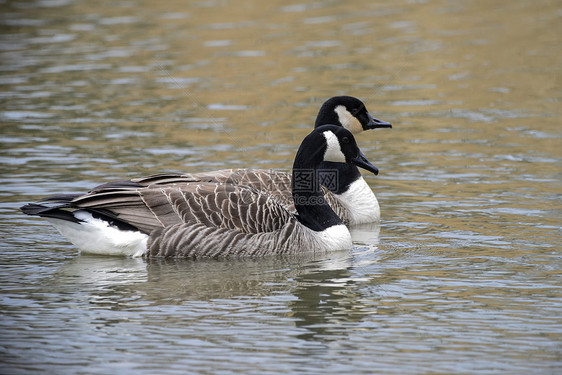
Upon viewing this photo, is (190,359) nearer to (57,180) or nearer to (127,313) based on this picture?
(127,313)

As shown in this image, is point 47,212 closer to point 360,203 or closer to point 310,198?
point 310,198

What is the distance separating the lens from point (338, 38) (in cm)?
2648

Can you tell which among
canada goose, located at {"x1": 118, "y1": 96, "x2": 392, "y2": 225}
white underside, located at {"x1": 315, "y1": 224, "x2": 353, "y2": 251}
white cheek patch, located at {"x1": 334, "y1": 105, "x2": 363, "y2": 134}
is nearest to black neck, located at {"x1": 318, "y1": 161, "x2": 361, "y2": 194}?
canada goose, located at {"x1": 118, "y1": 96, "x2": 392, "y2": 225}

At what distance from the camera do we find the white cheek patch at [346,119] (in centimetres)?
1357

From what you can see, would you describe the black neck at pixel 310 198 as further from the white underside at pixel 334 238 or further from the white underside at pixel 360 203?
the white underside at pixel 360 203

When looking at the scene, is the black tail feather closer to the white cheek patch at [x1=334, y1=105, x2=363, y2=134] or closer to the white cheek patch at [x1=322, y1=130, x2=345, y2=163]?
the white cheek patch at [x1=322, y1=130, x2=345, y2=163]

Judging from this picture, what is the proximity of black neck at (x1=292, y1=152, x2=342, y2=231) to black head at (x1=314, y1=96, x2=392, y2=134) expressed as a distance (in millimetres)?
2330

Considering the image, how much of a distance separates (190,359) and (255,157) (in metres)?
8.46

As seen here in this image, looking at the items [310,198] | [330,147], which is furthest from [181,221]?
[330,147]

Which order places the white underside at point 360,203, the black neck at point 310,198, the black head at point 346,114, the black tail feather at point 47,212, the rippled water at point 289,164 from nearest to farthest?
the rippled water at point 289,164 < the black tail feather at point 47,212 < the black neck at point 310,198 < the white underside at point 360,203 < the black head at point 346,114

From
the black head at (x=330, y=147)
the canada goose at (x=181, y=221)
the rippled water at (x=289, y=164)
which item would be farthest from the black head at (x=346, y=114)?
the canada goose at (x=181, y=221)

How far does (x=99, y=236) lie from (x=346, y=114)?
453 cm

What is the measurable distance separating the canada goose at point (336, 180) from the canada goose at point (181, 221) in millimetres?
379

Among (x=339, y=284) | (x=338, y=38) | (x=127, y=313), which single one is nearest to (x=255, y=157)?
(x=339, y=284)
